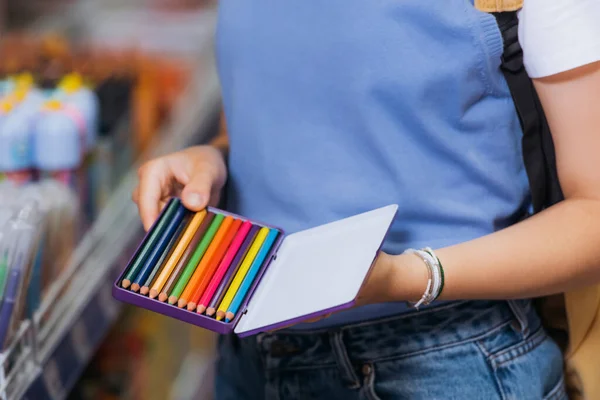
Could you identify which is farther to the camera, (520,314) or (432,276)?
(520,314)

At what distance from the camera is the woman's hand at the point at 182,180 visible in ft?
2.94

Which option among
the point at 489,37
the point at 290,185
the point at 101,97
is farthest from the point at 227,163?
the point at 101,97

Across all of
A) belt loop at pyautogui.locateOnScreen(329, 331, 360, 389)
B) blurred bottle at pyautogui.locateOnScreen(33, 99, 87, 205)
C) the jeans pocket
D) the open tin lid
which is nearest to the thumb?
the open tin lid

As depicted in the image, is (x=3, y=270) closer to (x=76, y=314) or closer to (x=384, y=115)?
(x=76, y=314)

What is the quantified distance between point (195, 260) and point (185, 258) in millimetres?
11

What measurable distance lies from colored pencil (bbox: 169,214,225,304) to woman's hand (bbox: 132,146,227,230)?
3 cm

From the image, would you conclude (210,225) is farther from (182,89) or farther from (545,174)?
(182,89)

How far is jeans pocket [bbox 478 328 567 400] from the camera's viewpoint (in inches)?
33.8

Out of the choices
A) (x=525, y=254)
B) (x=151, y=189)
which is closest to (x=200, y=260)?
(x=151, y=189)

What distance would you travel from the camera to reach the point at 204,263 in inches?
33.4

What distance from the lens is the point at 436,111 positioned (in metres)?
0.84

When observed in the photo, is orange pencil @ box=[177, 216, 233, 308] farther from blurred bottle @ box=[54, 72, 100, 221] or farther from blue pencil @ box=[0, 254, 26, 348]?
blurred bottle @ box=[54, 72, 100, 221]

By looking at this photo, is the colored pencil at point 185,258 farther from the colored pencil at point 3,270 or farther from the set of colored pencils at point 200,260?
the colored pencil at point 3,270

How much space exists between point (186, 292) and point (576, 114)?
42 centimetres
